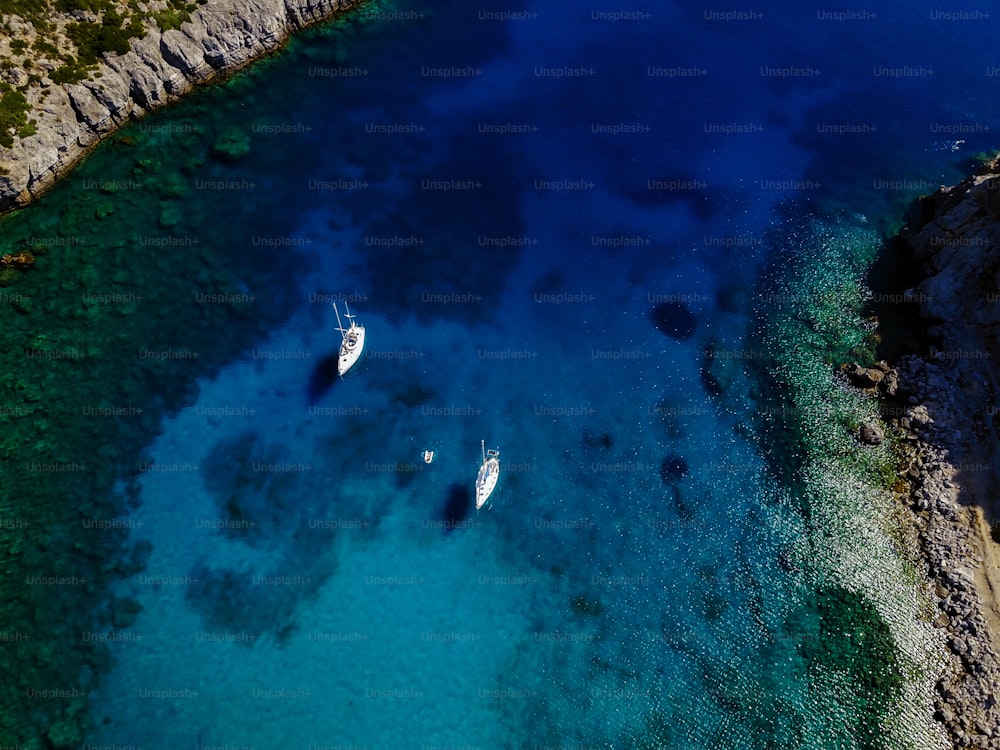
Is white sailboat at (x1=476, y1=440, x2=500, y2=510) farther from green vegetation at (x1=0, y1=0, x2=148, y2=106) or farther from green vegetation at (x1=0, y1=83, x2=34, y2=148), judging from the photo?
green vegetation at (x1=0, y1=0, x2=148, y2=106)

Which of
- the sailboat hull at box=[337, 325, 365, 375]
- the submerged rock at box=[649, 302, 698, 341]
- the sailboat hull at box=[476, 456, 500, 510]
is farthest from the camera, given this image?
the submerged rock at box=[649, 302, 698, 341]

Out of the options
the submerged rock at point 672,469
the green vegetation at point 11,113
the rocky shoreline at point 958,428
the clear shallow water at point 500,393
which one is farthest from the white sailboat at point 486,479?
the green vegetation at point 11,113

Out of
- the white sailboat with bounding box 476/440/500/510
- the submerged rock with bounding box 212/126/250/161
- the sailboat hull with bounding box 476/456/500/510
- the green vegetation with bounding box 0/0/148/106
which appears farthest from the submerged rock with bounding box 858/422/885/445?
the green vegetation with bounding box 0/0/148/106

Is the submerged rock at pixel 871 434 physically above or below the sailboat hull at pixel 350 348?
below

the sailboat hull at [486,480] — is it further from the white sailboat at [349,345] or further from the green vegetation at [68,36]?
the green vegetation at [68,36]

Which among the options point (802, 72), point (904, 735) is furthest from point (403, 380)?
point (802, 72)

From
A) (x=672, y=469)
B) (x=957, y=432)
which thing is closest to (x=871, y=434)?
(x=957, y=432)

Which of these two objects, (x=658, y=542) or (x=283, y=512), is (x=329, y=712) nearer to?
(x=283, y=512)
